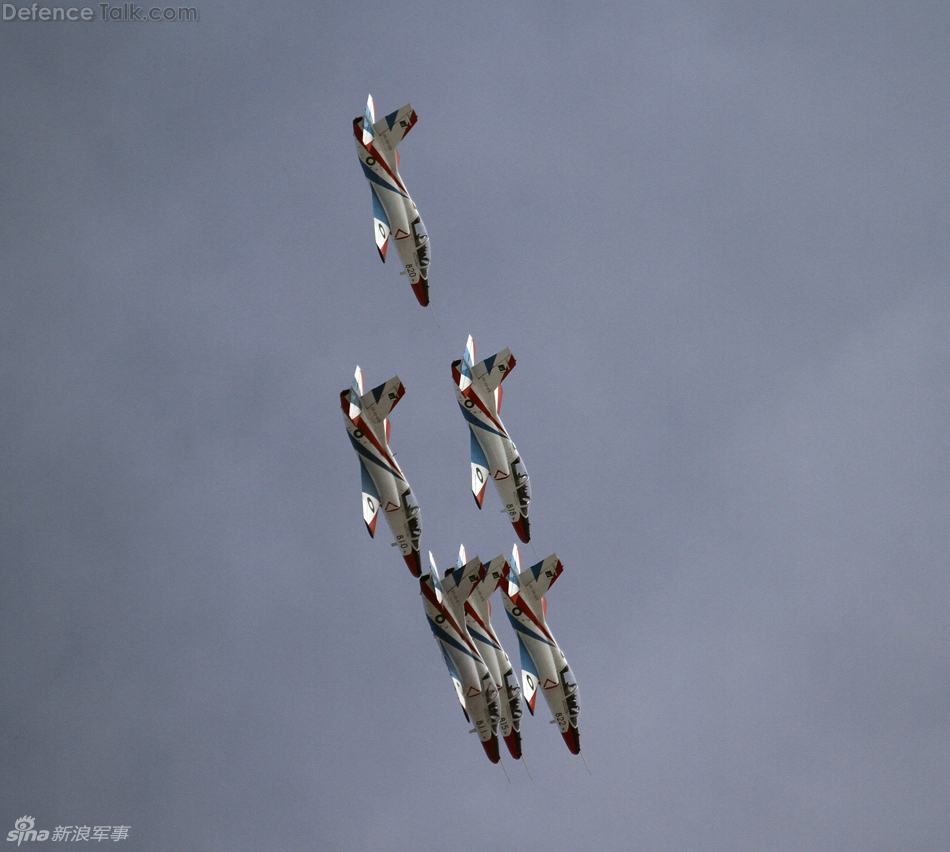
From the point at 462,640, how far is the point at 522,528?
4932mm

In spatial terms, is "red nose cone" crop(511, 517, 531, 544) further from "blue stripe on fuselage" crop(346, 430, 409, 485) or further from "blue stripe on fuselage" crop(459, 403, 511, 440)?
"blue stripe on fuselage" crop(346, 430, 409, 485)

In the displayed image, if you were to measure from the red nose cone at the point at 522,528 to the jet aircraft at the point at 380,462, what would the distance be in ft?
13.4

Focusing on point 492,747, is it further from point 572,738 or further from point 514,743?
point 572,738

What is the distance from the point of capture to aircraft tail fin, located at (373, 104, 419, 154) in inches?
1855

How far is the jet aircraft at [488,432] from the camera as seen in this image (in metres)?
48.0

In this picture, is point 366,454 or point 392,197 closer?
point 366,454

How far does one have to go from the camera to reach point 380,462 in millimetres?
46375

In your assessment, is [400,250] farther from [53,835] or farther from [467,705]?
[53,835]

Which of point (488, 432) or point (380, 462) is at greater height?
point (488, 432)

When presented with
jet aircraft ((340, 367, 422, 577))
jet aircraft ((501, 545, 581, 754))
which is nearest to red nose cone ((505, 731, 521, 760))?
jet aircraft ((501, 545, 581, 754))

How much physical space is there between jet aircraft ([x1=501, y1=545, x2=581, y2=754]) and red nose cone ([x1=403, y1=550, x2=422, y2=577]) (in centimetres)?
344

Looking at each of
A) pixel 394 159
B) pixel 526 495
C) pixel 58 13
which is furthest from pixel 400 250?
pixel 58 13

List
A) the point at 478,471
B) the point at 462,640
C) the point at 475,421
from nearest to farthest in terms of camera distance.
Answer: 1. the point at 462,640
2. the point at 475,421
3. the point at 478,471

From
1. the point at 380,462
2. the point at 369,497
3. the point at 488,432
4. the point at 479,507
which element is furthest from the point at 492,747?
the point at 488,432
